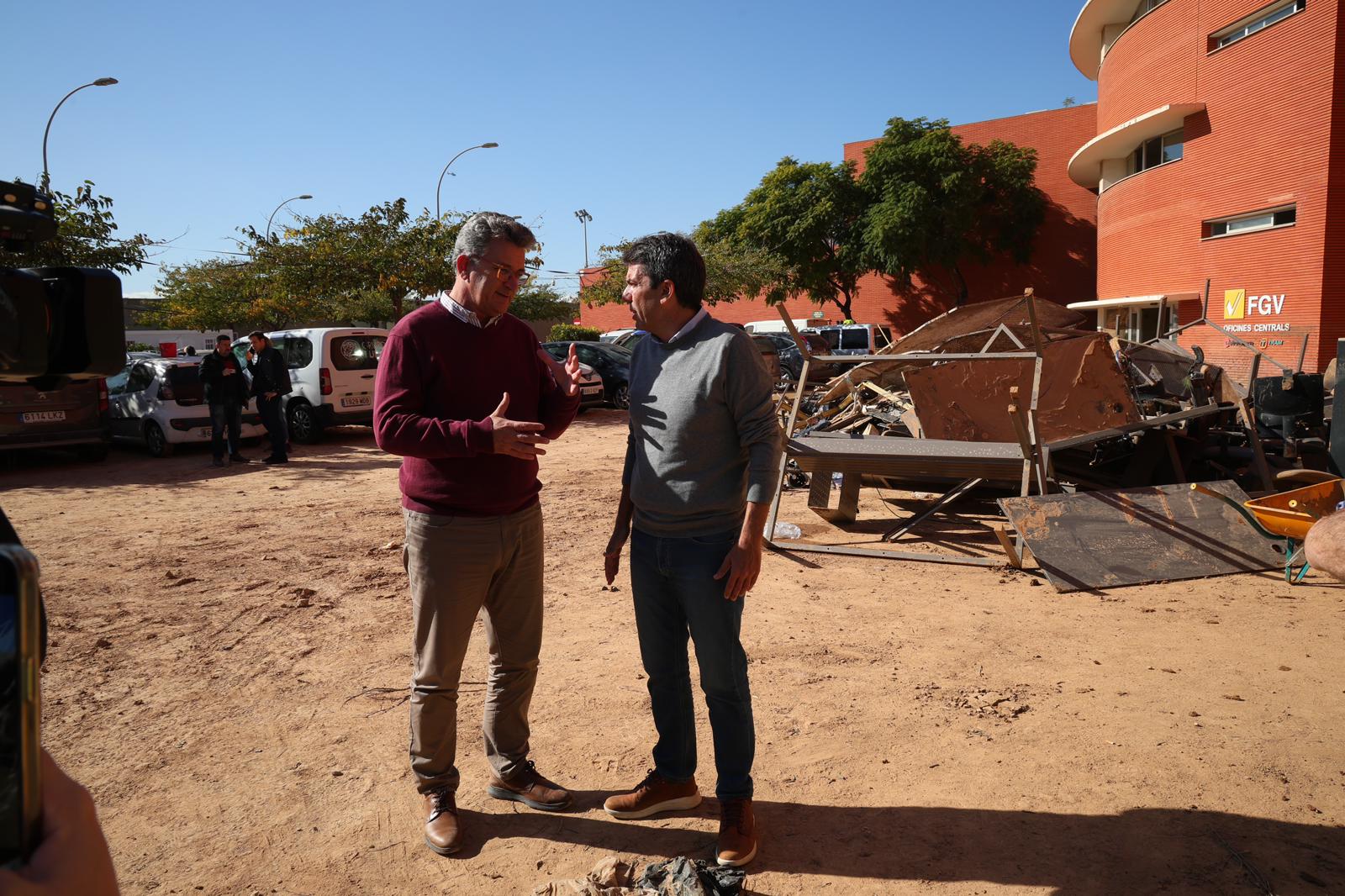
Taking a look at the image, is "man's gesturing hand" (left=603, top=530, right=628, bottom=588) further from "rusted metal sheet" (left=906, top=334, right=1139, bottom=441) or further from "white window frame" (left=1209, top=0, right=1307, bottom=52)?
"white window frame" (left=1209, top=0, right=1307, bottom=52)

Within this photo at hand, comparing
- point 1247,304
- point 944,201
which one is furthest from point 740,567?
point 944,201

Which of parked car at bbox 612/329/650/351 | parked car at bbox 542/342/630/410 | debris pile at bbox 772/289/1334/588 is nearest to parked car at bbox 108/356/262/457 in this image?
parked car at bbox 542/342/630/410

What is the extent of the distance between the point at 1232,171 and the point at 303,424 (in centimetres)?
1983

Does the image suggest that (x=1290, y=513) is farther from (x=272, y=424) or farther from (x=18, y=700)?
(x=272, y=424)

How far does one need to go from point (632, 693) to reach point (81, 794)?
3.42 metres

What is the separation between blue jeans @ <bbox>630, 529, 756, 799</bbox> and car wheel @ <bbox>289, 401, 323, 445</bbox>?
11.4 m

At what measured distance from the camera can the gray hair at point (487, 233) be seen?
112 inches

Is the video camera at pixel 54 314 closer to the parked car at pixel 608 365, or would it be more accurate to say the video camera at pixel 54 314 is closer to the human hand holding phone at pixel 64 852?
the human hand holding phone at pixel 64 852

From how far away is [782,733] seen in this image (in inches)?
145

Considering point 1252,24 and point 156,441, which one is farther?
point 1252,24

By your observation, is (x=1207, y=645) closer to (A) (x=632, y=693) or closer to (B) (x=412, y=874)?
(A) (x=632, y=693)

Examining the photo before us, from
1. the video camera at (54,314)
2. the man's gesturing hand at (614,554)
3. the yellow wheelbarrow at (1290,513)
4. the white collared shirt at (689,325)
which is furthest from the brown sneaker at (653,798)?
the yellow wheelbarrow at (1290,513)

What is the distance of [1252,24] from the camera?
18891 mm

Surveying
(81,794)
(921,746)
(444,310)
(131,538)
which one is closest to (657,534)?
(444,310)
